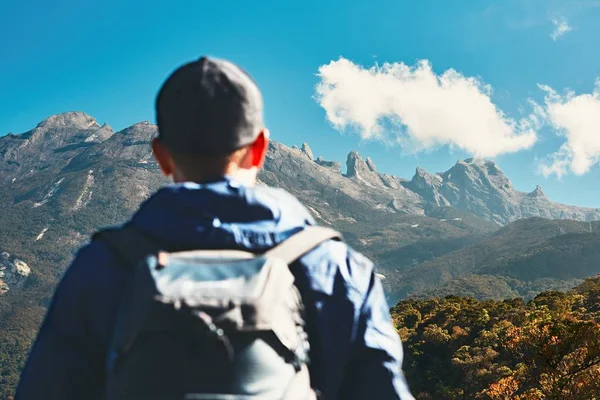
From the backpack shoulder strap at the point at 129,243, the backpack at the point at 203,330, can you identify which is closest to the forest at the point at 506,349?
the backpack at the point at 203,330

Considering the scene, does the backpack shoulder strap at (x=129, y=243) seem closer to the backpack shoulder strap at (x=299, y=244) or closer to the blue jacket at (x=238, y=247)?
the blue jacket at (x=238, y=247)

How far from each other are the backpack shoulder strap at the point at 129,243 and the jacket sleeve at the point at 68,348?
0.16ft

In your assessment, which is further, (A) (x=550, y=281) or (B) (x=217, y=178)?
(A) (x=550, y=281)

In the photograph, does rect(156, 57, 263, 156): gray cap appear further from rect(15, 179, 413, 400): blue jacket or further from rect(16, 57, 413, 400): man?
rect(15, 179, 413, 400): blue jacket

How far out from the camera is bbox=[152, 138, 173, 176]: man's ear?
193cm

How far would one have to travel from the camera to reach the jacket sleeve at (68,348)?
1704mm

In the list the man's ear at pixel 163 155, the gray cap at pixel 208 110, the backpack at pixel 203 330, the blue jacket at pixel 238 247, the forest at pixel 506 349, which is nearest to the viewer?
the backpack at pixel 203 330

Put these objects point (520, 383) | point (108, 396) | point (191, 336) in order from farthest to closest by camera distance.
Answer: point (520, 383)
point (108, 396)
point (191, 336)

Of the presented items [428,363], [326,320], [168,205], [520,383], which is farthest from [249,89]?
[428,363]

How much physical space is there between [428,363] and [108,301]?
40922mm

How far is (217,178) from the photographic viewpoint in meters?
1.83

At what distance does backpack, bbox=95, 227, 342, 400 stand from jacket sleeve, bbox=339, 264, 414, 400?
0.31 meters

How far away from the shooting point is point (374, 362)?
6.09 feet

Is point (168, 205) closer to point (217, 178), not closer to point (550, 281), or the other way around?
point (217, 178)
